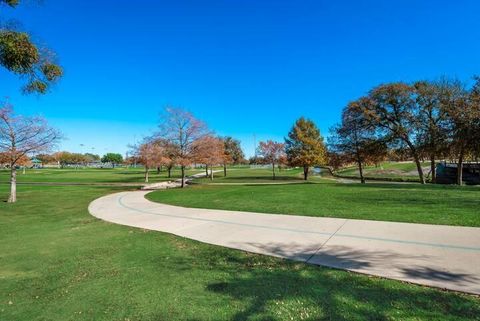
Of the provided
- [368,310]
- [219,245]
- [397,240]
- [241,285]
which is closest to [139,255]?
[219,245]

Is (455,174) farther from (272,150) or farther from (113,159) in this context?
(113,159)

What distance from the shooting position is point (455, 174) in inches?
1033

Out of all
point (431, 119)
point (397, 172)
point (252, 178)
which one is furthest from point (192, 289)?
point (397, 172)

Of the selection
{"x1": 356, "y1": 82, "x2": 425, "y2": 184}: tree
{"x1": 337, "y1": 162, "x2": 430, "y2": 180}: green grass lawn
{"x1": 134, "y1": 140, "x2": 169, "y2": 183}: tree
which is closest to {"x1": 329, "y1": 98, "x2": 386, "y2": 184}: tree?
{"x1": 356, "y1": 82, "x2": 425, "y2": 184}: tree

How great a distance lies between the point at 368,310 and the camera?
3254 mm

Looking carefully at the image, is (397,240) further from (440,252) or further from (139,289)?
(139,289)

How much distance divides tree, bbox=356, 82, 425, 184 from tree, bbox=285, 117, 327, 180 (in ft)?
37.2

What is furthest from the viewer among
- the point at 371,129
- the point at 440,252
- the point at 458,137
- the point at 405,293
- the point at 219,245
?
the point at 371,129

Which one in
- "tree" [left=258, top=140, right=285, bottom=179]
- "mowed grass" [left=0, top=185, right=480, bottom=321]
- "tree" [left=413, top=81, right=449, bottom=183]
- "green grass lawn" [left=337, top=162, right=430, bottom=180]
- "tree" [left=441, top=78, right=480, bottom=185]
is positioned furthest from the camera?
"tree" [left=258, top=140, right=285, bottom=179]

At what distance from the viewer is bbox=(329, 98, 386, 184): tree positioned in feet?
88.5

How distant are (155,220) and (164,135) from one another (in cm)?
1572

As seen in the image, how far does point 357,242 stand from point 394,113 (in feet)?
74.9

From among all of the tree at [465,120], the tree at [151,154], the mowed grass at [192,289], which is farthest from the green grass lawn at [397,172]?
the mowed grass at [192,289]

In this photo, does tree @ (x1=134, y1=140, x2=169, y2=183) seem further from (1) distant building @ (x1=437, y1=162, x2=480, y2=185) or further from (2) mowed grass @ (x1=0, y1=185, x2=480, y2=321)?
(1) distant building @ (x1=437, y1=162, x2=480, y2=185)
